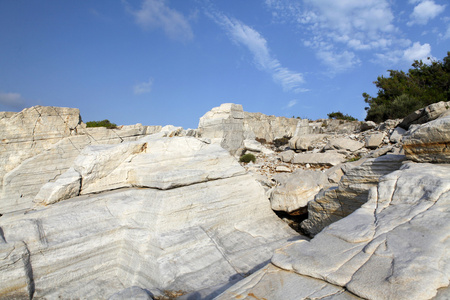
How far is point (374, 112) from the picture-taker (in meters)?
21.0

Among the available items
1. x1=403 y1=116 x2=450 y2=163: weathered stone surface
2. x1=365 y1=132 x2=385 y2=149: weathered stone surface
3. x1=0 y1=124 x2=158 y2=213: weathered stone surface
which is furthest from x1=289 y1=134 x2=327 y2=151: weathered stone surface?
x1=403 y1=116 x2=450 y2=163: weathered stone surface

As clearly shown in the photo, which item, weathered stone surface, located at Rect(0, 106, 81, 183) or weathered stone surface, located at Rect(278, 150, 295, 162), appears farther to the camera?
weathered stone surface, located at Rect(278, 150, 295, 162)

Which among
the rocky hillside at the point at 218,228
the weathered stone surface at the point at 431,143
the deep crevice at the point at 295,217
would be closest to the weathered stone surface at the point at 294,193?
the rocky hillside at the point at 218,228

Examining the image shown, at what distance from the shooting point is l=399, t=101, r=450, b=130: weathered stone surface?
11.2 m

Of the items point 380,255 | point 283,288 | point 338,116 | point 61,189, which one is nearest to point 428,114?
point 380,255

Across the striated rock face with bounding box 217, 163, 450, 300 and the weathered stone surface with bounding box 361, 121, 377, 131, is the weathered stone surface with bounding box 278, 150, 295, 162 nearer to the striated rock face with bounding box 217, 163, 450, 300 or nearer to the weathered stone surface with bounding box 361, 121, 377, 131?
the weathered stone surface with bounding box 361, 121, 377, 131

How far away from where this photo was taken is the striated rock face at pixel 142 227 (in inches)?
168

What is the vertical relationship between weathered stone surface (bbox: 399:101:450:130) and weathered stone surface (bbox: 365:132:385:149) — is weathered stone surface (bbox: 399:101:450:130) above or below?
above

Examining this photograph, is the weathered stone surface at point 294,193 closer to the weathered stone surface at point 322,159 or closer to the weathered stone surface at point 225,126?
the weathered stone surface at point 322,159

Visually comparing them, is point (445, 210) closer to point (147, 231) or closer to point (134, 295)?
point (134, 295)

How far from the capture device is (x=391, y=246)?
9.21 ft

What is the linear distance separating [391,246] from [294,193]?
398cm

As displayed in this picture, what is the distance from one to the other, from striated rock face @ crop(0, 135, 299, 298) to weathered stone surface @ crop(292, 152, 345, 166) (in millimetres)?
5802

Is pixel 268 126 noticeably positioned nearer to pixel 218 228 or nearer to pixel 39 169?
pixel 39 169
